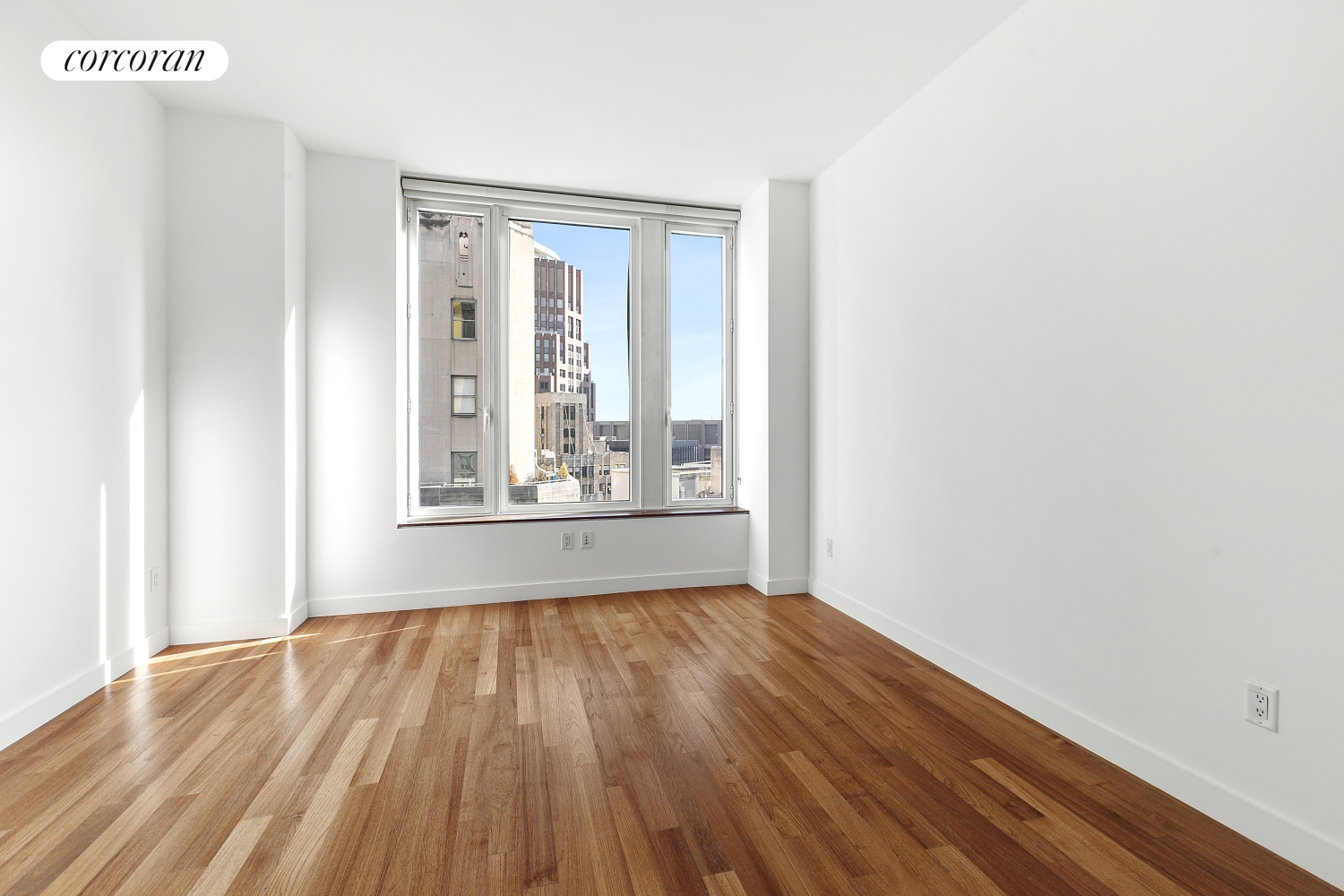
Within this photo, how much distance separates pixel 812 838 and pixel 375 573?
305cm

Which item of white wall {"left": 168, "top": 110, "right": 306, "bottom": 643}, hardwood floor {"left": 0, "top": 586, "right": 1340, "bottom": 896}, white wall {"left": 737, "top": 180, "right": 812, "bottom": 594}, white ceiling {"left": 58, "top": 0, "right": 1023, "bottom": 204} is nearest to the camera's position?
hardwood floor {"left": 0, "top": 586, "right": 1340, "bottom": 896}

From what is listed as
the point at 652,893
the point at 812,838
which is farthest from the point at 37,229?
the point at 812,838

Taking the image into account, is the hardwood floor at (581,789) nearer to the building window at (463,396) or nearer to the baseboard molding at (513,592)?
the baseboard molding at (513,592)

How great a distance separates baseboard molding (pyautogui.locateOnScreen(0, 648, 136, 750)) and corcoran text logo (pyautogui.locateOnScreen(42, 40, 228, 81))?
2374 mm

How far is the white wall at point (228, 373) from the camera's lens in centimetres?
311

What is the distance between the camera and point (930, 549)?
2.91 meters

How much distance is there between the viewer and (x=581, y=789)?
1.87 meters

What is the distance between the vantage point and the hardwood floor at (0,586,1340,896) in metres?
1.49

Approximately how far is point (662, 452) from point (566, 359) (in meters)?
0.97

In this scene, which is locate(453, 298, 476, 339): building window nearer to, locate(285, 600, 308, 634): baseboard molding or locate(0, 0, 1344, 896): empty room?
locate(0, 0, 1344, 896): empty room

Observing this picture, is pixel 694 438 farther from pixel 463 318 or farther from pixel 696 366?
pixel 463 318

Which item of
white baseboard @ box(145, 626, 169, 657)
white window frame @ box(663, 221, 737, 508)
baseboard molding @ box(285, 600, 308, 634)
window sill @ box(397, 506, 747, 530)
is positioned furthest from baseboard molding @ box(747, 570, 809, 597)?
white baseboard @ box(145, 626, 169, 657)

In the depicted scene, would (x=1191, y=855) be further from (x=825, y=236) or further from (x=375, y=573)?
(x=375, y=573)

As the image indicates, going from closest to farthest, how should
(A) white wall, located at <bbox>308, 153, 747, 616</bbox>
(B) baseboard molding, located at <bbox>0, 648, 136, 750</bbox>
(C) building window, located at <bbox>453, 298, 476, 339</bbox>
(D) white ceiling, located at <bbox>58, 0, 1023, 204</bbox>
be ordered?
(B) baseboard molding, located at <bbox>0, 648, 136, 750</bbox>, (D) white ceiling, located at <bbox>58, 0, 1023, 204</bbox>, (A) white wall, located at <bbox>308, 153, 747, 616</bbox>, (C) building window, located at <bbox>453, 298, 476, 339</bbox>
